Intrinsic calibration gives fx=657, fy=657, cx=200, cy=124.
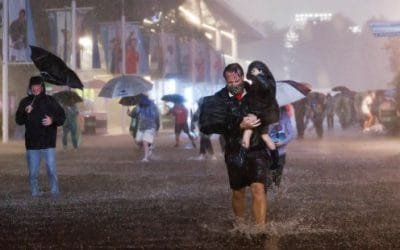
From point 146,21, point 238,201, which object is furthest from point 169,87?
point 238,201

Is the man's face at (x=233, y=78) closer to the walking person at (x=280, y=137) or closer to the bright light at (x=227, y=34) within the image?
the walking person at (x=280, y=137)

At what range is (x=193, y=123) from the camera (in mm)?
20219

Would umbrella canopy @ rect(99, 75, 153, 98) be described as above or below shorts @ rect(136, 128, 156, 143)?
above

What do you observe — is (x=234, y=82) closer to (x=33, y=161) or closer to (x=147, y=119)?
(x=33, y=161)

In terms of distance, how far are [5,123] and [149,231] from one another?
20088 mm

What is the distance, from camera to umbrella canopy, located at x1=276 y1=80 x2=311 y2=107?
9.48 m

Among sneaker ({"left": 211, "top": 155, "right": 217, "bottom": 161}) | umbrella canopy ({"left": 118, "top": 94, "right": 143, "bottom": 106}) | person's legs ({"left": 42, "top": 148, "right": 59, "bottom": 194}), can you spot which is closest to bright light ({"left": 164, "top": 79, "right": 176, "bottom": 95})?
umbrella canopy ({"left": 118, "top": 94, "right": 143, "bottom": 106})

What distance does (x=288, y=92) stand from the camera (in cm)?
961

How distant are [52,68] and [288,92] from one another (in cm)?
415

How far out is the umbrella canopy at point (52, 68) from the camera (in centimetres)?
1110

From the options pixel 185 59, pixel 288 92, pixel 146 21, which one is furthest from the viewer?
pixel 146 21

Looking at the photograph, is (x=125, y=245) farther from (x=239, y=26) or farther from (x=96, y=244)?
(x=239, y=26)

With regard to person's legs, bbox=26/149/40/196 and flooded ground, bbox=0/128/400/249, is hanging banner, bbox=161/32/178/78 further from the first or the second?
person's legs, bbox=26/149/40/196

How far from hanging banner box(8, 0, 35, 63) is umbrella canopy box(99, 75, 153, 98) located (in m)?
9.14
